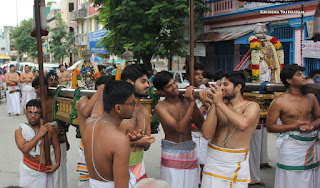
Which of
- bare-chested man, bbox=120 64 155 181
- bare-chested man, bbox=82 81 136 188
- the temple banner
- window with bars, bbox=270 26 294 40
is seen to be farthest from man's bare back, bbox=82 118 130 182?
window with bars, bbox=270 26 294 40

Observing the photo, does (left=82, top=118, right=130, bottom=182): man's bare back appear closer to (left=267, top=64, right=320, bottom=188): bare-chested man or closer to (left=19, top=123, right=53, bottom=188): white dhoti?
(left=19, top=123, right=53, bottom=188): white dhoti

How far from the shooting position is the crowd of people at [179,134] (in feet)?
9.04

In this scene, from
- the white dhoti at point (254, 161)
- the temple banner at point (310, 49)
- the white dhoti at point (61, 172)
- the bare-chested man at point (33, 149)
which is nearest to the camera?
the bare-chested man at point (33, 149)

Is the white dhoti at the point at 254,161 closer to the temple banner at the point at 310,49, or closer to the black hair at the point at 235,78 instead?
the black hair at the point at 235,78

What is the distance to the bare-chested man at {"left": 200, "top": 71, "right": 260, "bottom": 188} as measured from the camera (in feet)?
11.7

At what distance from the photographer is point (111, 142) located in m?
2.60

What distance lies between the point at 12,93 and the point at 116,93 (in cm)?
1204

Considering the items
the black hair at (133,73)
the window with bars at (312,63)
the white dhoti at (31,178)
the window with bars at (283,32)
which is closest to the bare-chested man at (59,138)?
the white dhoti at (31,178)

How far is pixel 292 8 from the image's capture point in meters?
13.0

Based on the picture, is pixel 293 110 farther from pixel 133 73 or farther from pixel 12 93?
pixel 12 93

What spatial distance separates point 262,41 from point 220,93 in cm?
268

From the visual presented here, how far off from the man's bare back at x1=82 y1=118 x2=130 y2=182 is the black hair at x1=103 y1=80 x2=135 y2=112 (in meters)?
0.14

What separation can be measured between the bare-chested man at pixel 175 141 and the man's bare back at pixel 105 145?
1341 millimetres

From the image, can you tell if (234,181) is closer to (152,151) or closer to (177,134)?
(177,134)
